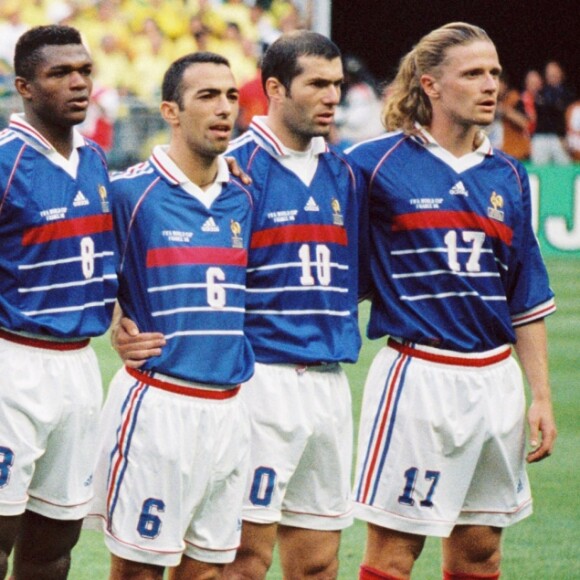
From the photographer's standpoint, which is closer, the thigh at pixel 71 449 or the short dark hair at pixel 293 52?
the thigh at pixel 71 449

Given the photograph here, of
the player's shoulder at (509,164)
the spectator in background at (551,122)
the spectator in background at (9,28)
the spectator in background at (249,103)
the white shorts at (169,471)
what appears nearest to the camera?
the white shorts at (169,471)

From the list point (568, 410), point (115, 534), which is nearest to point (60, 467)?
point (115, 534)

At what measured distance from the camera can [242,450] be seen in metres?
4.72

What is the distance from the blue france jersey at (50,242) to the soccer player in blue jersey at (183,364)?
100 mm

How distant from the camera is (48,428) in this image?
4770 millimetres

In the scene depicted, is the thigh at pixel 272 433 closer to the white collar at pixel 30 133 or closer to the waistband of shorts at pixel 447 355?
the waistband of shorts at pixel 447 355

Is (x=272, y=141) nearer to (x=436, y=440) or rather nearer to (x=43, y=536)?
(x=436, y=440)

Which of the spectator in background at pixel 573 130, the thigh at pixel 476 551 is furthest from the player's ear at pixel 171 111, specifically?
the spectator in background at pixel 573 130

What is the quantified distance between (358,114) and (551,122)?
2.95m

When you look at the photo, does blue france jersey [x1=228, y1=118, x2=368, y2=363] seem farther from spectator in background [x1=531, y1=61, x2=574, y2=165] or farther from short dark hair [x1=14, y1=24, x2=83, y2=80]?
spectator in background [x1=531, y1=61, x2=574, y2=165]

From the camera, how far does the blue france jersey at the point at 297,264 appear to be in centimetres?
489

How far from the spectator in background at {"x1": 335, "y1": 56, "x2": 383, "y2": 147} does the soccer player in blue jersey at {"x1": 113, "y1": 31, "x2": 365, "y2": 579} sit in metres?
12.6

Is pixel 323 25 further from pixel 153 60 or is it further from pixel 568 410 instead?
pixel 568 410

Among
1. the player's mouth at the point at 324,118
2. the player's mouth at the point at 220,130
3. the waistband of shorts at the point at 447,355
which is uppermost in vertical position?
the player's mouth at the point at 324,118
